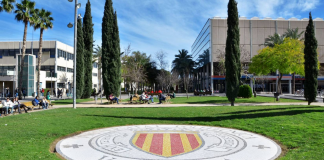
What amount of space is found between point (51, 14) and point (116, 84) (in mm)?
19075

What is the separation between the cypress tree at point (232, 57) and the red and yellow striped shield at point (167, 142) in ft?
41.1

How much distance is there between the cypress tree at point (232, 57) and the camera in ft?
65.5

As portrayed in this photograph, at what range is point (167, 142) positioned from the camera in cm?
707

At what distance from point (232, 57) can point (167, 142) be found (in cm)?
1500

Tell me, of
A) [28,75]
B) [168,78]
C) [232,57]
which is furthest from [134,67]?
[232,57]

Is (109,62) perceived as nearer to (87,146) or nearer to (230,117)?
(230,117)

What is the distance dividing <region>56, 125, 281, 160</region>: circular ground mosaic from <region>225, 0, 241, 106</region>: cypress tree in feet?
37.1

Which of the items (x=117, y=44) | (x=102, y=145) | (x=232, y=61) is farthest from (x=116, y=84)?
(x=102, y=145)

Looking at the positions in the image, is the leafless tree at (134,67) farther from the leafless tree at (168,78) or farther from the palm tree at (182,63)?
the palm tree at (182,63)

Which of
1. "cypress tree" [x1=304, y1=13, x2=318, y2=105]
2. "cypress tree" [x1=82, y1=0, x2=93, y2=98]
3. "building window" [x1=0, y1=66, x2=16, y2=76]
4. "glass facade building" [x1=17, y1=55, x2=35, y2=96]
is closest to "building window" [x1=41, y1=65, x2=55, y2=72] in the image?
"building window" [x1=0, y1=66, x2=16, y2=76]

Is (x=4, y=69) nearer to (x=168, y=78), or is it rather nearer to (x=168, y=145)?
(x=168, y=78)

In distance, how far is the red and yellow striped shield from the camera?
6227 mm

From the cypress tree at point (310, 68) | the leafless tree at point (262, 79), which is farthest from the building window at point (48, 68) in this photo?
the cypress tree at point (310, 68)

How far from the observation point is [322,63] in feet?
179
